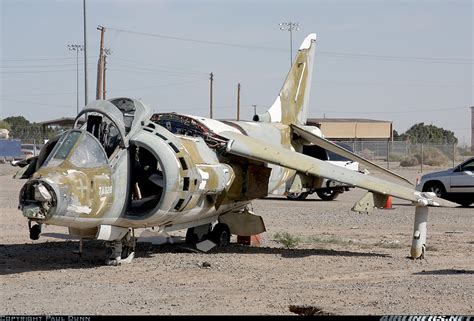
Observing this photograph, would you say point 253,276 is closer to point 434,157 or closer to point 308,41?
point 308,41

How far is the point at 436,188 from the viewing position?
30.2 m

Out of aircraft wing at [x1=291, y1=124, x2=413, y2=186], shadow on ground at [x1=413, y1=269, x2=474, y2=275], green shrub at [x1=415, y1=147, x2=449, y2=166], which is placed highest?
aircraft wing at [x1=291, y1=124, x2=413, y2=186]

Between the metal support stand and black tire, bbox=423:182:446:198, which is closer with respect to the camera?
the metal support stand

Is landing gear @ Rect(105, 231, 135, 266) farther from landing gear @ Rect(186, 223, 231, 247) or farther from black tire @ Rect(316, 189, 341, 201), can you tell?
black tire @ Rect(316, 189, 341, 201)

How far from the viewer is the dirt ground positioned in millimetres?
11031

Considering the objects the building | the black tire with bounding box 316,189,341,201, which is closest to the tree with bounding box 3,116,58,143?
the building

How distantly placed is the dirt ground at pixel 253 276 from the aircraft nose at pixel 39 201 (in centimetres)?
107

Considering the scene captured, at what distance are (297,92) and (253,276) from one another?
7.88 meters

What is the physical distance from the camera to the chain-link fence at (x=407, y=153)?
6581cm

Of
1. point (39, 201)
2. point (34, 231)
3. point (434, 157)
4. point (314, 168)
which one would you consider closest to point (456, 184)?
point (314, 168)

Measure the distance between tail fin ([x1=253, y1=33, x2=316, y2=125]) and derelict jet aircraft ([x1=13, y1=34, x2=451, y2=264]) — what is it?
1802mm

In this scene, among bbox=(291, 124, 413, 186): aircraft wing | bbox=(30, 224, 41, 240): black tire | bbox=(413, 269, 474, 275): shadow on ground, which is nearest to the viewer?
bbox=(30, 224, 41, 240): black tire

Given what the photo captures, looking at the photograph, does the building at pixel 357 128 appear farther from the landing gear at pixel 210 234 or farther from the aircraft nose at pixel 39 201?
the aircraft nose at pixel 39 201

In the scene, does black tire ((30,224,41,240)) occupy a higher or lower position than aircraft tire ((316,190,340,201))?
higher
